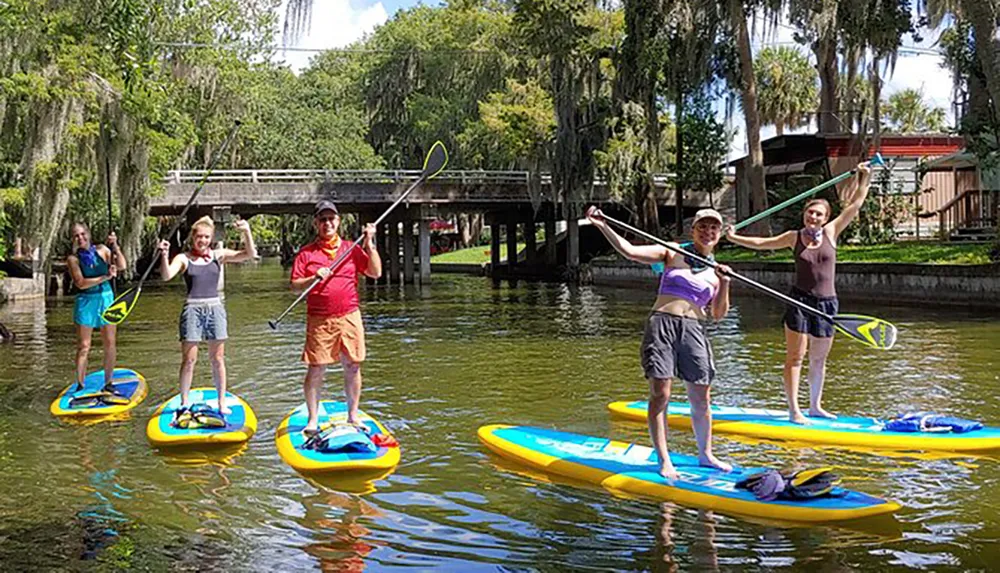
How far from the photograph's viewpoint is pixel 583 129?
37156 millimetres

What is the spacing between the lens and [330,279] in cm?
793

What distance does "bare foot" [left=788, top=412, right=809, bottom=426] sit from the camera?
341 inches

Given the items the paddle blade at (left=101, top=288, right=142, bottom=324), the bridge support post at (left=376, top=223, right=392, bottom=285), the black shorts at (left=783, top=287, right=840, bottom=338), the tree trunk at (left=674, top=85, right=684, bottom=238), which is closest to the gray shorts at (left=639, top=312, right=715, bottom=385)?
the black shorts at (left=783, top=287, right=840, bottom=338)

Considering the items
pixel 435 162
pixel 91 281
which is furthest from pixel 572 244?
pixel 91 281

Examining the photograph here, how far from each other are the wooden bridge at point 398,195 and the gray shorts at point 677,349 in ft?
98.5

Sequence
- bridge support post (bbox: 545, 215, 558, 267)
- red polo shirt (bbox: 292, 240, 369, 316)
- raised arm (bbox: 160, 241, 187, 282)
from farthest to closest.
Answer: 1. bridge support post (bbox: 545, 215, 558, 267)
2. raised arm (bbox: 160, 241, 187, 282)
3. red polo shirt (bbox: 292, 240, 369, 316)

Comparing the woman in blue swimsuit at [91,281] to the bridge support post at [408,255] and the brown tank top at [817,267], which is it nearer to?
the brown tank top at [817,267]

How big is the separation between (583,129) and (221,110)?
14098 millimetres

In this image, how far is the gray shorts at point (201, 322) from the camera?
8.82 metres

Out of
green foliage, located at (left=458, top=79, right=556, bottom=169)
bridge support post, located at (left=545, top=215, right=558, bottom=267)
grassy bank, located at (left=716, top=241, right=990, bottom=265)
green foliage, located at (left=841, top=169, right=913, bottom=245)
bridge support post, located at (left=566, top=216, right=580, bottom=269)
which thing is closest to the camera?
grassy bank, located at (left=716, top=241, right=990, bottom=265)

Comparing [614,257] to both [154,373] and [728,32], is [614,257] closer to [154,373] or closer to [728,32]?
[728,32]

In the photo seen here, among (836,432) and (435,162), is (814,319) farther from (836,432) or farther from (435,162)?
(435,162)

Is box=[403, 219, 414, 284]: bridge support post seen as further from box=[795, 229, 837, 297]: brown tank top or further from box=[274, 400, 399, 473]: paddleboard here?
box=[795, 229, 837, 297]: brown tank top

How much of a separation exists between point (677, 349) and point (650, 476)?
Result: 86 centimetres
